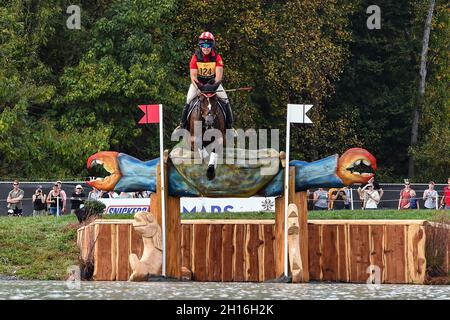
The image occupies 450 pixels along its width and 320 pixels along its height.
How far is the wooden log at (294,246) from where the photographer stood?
27.9 metres

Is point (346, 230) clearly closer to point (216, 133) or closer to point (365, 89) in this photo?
point (216, 133)

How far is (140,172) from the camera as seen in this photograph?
93.9ft

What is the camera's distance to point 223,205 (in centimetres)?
4394

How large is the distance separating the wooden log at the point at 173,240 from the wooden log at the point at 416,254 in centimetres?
450

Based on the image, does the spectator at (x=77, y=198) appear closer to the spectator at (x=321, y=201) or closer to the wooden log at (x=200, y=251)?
the spectator at (x=321, y=201)

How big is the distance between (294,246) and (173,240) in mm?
2379

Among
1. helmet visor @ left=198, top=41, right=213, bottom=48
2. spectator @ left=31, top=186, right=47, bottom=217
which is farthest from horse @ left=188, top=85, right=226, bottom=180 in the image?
spectator @ left=31, top=186, right=47, bottom=217

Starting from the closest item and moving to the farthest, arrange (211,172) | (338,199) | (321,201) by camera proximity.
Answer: (211,172), (321,201), (338,199)

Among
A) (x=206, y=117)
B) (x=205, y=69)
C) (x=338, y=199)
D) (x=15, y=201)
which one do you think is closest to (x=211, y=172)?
(x=206, y=117)

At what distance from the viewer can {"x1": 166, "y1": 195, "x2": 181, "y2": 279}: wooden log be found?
28.5m

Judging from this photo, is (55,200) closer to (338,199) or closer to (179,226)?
(338,199)

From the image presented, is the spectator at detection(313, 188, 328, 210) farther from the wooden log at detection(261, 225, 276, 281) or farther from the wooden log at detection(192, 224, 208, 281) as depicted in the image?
the wooden log at detection(192, 224, 208, 281)
